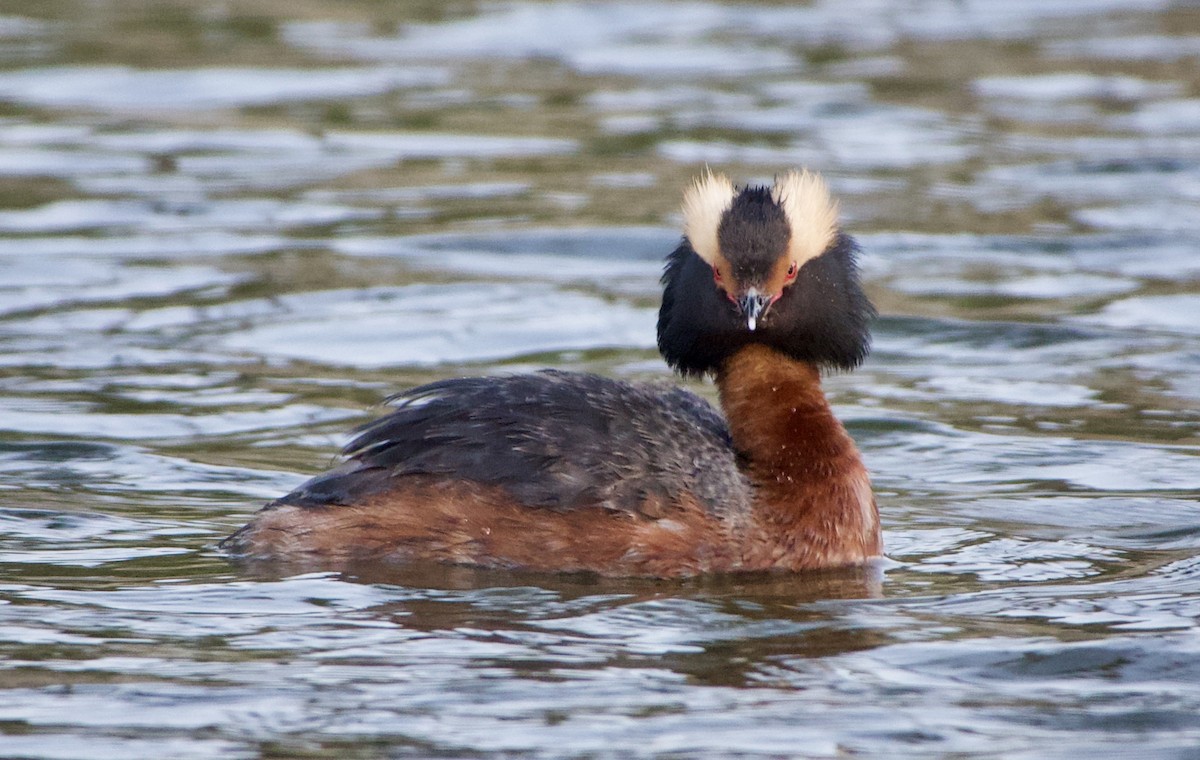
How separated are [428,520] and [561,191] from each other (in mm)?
9058

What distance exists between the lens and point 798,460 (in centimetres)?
817

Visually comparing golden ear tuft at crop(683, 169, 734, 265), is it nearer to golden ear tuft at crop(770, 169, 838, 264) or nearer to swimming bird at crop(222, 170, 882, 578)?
swimming bird at crop(222, 170, 882, 578)

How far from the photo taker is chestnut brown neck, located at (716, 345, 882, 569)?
8008 mm

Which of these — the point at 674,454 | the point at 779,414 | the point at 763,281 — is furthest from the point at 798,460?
the point at 763,281

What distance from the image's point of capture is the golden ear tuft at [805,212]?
8234 mm

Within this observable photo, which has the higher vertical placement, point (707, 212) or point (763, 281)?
point (707, 212)

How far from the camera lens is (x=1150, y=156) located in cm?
1712

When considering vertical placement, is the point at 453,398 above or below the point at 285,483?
above

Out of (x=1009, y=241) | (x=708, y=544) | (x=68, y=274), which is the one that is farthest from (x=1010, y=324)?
(x=68, y=274)

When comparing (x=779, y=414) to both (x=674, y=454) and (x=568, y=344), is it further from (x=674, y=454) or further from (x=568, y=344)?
(x=568, y=344)

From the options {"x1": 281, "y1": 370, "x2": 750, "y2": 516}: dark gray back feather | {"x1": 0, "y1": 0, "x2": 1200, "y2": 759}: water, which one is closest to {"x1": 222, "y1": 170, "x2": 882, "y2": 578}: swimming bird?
{"x1": 281, "y1": 370, "x2": 750, "y2": 516}: dark gray back feather

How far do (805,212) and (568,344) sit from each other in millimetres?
4429

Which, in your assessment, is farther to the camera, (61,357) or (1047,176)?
(1047,176)

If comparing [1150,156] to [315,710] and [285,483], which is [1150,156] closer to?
[285,483]
